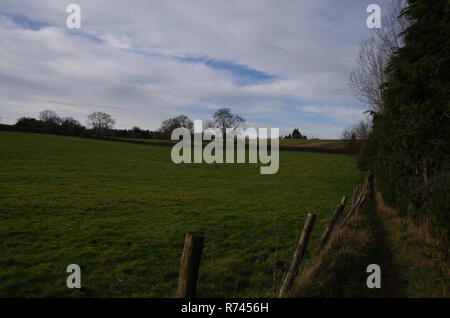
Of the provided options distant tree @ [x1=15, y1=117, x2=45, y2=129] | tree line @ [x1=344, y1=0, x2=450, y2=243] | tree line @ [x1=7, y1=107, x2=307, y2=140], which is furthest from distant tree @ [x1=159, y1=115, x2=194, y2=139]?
tree line @ [x1=344, y1=0, x2=450, y2=243]

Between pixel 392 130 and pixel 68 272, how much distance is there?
39.3 feet

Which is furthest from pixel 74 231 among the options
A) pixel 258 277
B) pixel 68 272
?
pixel 258 277

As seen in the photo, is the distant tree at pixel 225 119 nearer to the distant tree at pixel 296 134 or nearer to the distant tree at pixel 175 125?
the distant tree at pixel 175 125

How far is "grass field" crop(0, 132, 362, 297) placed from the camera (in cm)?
556

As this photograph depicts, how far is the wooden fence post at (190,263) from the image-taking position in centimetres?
321

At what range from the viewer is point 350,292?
4.84 m

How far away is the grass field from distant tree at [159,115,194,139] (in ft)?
175

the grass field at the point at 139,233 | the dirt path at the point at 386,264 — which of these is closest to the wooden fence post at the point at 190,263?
the grass field at the point at 139,233

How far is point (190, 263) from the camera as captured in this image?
126 inches

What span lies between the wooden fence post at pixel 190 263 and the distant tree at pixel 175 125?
68065 mm

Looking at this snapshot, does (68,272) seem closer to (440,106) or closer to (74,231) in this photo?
(74,231)

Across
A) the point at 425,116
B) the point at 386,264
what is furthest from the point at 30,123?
the point at 386,264

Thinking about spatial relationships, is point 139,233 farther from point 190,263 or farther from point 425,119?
point 425,119

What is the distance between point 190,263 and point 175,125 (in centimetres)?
7150
